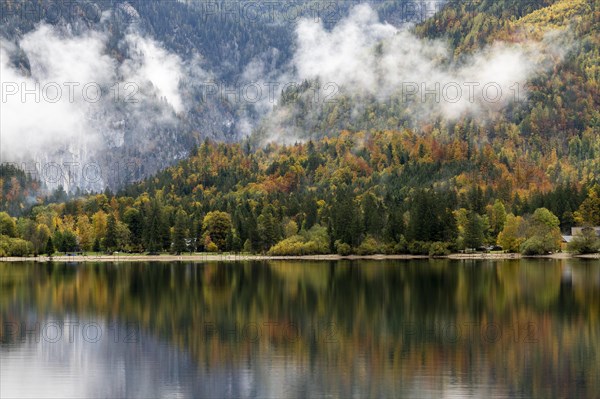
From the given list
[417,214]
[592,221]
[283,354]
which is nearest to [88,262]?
[417,214]

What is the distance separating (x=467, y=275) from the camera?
133125 mm

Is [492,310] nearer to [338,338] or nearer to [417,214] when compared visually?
[338,338]

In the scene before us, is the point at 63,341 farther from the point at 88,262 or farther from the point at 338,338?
the point at 88,262

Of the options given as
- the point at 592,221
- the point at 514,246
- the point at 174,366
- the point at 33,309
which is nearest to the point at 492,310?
the point at 174,366

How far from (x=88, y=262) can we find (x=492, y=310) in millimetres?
120936

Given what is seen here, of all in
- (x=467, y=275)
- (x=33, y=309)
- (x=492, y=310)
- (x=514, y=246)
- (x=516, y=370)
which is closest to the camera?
(x=516, y=370)

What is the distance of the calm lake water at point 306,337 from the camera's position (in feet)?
196

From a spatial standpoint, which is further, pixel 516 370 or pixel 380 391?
pixel 516 370

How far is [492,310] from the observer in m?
92.1

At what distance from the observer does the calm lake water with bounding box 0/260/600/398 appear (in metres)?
59.6

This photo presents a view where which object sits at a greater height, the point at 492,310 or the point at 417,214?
the point at 417,214

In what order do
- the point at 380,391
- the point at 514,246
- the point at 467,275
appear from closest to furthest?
the point at 380,391
the point at 467,275
the point at 514,246

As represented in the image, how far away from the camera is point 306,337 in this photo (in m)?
76.8

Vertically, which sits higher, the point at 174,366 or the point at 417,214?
the point at 417,214
